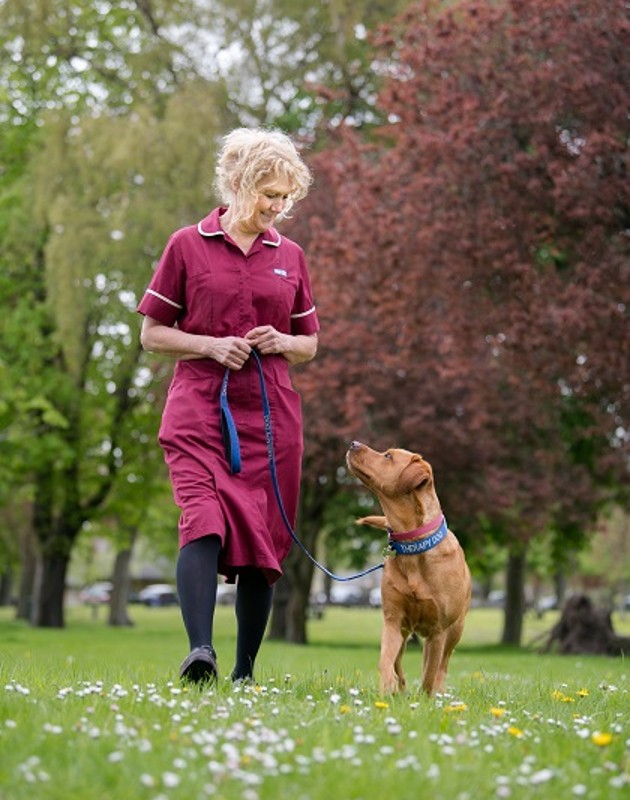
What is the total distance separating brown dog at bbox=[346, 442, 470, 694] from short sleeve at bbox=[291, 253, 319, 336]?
0.76 m

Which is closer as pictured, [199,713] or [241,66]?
[199,713]

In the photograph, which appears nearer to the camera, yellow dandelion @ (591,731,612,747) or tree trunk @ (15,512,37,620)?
yellow dandelion @ (591,731,612,747)

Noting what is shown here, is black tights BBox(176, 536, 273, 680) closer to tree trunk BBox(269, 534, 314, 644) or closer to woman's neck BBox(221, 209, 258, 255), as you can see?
woman's neck BBox(221, 209, 258, 255)

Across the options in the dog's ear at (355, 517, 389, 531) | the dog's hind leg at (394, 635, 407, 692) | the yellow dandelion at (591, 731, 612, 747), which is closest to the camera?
the yellow dandelion at (591, 731, 612, 747)

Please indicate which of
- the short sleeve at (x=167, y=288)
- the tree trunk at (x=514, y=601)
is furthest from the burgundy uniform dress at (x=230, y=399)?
the tree trunk at (x=514, y=601)

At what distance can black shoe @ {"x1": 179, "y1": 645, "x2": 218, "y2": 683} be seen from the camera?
552 cm

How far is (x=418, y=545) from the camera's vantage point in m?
6.13

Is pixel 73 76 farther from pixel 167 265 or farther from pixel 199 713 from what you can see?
pixel 199 713

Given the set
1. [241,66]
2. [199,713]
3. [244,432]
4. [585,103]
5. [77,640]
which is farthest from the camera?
[241,66]

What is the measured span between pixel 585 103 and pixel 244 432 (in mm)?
9112

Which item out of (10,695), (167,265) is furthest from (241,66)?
(10,695)

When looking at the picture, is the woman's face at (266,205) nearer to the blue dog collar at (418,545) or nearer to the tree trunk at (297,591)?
the blue dog collar at (418,545)

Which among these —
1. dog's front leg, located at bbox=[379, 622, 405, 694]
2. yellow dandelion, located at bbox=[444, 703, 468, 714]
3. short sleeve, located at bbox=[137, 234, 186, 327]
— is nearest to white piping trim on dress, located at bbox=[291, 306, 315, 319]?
short sleeve, located at bbox=[137, 234, 186, 327]

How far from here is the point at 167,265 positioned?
6.03 metres
